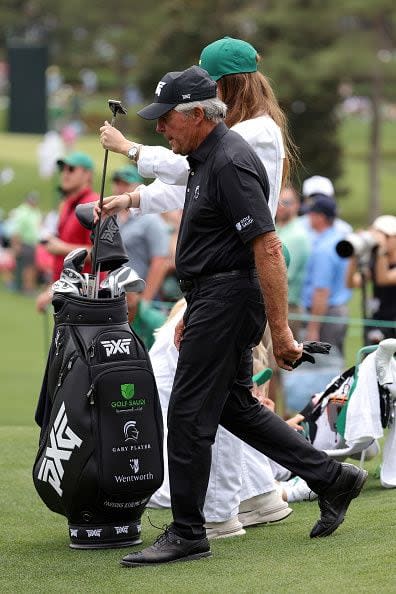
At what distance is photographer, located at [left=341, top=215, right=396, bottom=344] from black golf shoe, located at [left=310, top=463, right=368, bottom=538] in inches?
191

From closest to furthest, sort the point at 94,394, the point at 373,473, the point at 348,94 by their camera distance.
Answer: the point at 94,394 → the point at 373,473 → the point at 348,94

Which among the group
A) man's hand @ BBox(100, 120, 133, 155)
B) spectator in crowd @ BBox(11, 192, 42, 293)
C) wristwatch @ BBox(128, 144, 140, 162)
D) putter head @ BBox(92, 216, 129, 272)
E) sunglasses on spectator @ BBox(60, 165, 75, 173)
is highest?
man's hand @ BBox(100, 120, 133, 155)

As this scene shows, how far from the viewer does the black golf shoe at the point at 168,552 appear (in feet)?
17.7

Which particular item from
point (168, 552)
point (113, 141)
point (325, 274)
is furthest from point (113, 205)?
point (325, 274)

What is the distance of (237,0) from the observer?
4806 centimetres

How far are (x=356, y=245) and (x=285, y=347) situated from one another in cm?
524

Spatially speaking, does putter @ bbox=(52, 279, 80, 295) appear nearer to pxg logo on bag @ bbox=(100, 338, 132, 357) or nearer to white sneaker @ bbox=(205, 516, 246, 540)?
pxg logo on bag @ bbox=(100, 338, 132, 357)

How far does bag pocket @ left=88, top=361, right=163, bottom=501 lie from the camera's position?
554 cm

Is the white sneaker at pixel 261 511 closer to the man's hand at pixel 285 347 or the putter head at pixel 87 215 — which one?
the man's hand at pixel 285 347

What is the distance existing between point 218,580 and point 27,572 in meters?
0.80

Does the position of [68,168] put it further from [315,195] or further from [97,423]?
[97,423]

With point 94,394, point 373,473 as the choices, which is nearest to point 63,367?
point 94,394

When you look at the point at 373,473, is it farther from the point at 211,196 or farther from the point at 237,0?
the point at 237,0

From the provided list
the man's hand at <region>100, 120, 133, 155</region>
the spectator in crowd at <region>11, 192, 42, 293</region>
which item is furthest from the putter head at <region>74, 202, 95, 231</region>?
the spectator in crowd at <region>11, 192, 42, 293</region>
